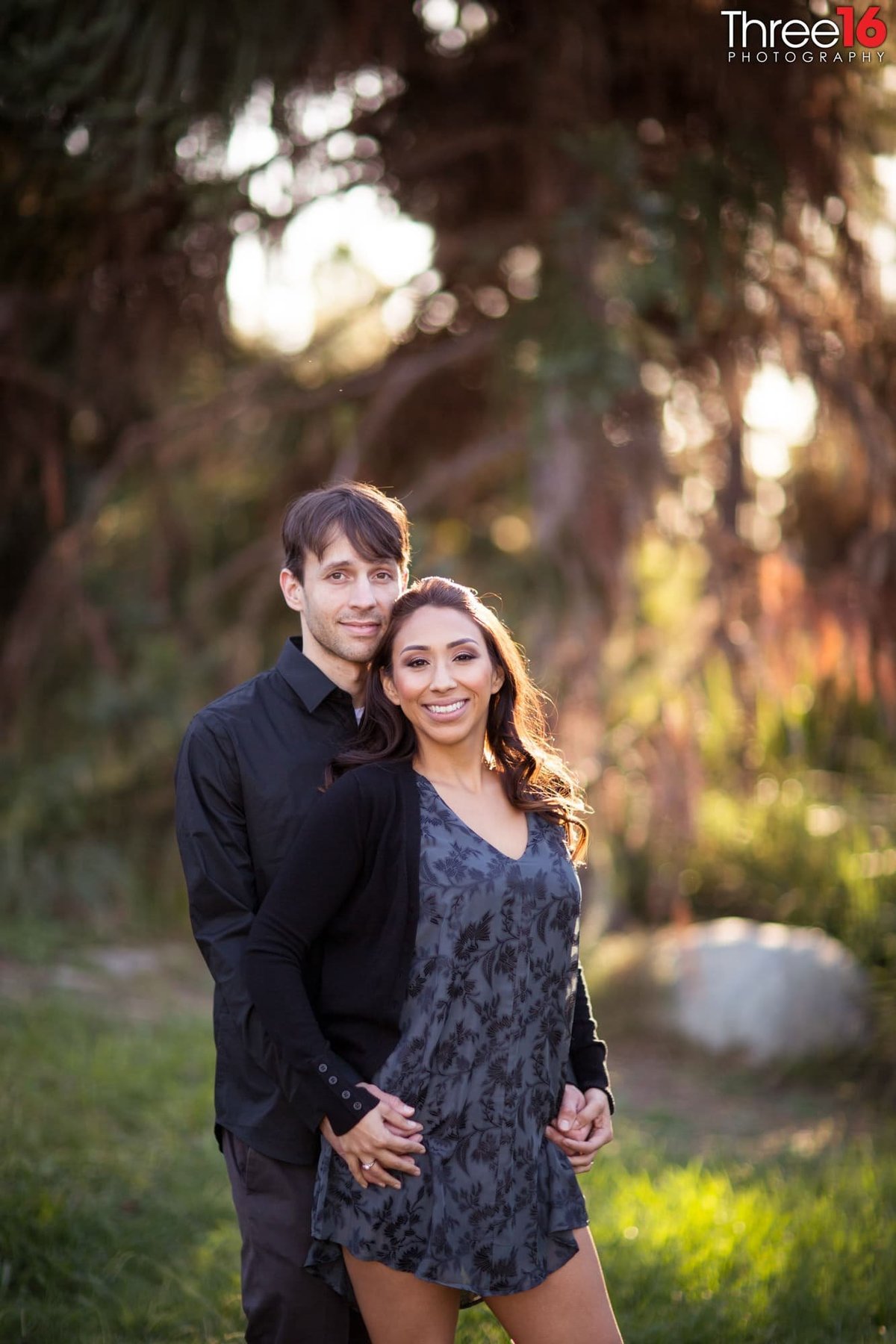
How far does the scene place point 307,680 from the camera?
2529 millimetres

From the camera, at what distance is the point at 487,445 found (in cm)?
675

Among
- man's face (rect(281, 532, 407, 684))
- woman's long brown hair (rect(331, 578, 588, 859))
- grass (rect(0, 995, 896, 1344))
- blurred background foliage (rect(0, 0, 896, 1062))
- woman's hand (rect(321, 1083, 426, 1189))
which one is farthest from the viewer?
blurred background foliage (rect(0, 0, 896, 1062))

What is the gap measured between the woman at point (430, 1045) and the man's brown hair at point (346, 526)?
39 centimetres

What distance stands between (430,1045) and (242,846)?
0.54m

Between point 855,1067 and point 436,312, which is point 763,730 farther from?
point 436,312

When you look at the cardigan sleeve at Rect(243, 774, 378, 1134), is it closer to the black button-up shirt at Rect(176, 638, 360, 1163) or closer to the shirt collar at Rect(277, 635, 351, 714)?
the black button-up shirt at Rect(176, 638, 360, 1163)

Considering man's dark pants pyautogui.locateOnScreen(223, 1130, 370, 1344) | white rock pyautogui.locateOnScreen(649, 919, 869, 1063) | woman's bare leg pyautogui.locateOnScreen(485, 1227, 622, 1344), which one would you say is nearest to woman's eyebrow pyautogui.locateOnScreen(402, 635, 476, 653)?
man's dark pants pyautogui.locateOnScreen(223, 1130, 370, 1344)

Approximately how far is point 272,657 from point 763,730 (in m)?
3.04

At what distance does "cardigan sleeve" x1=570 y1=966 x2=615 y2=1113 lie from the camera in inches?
94.9

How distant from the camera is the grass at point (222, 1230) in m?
3.37

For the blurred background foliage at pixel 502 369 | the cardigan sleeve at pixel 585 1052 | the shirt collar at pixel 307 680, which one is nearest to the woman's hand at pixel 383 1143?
the cardigan sleeve at pixel 585 1052

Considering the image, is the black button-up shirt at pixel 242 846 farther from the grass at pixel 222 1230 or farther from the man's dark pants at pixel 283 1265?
the grass at pixel 222 1230

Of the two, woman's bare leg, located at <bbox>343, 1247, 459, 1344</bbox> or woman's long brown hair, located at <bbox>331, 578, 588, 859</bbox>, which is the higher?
woman's long brown hair, located at <bbox>331, 578, 588, 859</bbox>

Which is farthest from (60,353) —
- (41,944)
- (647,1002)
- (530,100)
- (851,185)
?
(647,1002)
